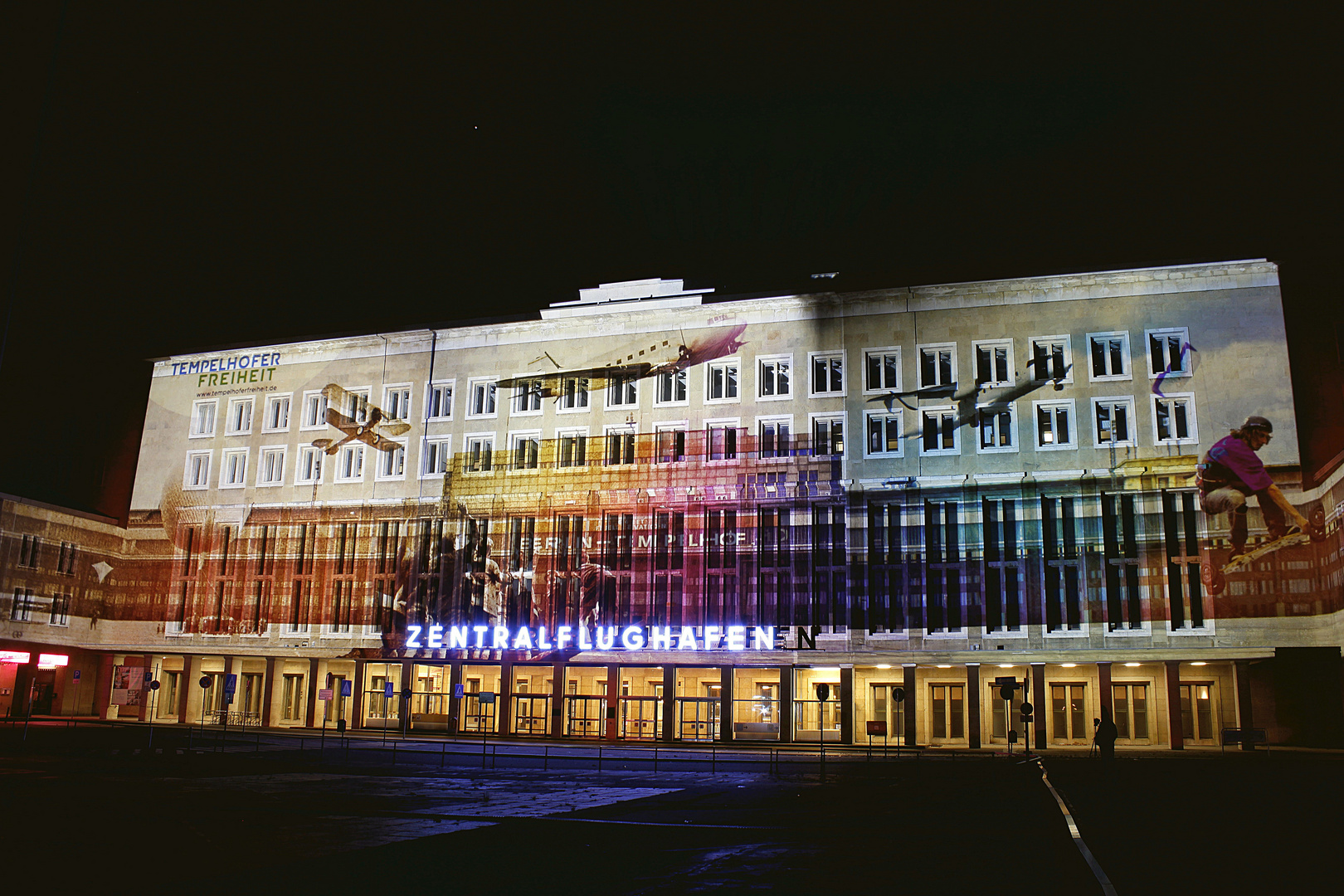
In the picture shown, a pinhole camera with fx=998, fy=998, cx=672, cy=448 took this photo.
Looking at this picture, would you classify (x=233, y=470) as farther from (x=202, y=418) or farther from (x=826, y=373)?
(x=826, y=373)

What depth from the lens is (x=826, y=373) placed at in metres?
54.9

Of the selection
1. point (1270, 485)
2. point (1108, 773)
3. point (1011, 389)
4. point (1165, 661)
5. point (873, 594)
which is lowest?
point (1108, 773)

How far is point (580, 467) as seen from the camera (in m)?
57.3

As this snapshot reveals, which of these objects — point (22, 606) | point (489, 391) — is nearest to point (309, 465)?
point (489, 391)

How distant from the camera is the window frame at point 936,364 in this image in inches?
2092

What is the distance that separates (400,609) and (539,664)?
9.13 m

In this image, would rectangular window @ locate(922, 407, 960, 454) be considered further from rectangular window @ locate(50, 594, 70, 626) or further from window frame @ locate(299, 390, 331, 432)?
rectangular window @ locate(50, 594, 70, 626)

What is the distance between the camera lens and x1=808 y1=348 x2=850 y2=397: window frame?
54.4 m

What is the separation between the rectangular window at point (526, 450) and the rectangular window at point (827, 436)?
16059 millimetres

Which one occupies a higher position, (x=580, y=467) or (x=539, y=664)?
(x=580, y=467)

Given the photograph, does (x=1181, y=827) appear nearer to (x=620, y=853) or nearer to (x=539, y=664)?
(x=620, y=853)

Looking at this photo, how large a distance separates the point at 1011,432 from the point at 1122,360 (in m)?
6.59

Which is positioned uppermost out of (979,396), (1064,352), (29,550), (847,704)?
(1064,352)

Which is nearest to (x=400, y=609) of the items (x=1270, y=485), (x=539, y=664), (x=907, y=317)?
(x=539, y=664)
